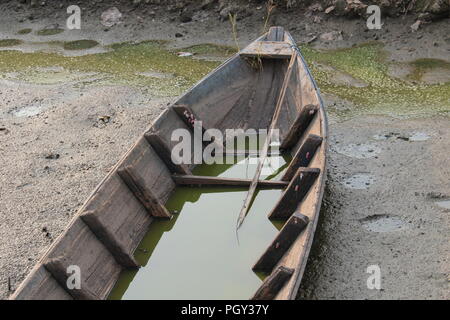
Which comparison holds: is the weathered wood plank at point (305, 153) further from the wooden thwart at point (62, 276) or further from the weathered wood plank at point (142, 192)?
the wooden thwart at point (62, 276)

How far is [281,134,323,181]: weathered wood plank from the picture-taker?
4.94 m

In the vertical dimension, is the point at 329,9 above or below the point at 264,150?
above

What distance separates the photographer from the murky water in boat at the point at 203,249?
4156 millimetres

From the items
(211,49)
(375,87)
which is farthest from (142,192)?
(211,49)

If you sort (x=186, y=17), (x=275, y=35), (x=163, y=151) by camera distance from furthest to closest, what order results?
1. (x=186, y=17)
2. (x=275, y=35)
3. (x=163, y=151)

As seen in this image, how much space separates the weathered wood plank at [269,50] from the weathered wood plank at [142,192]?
2.39 m

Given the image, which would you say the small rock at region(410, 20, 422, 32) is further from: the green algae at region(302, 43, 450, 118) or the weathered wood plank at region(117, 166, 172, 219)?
the weathered wood plank at region(117, 166, 172, 219)

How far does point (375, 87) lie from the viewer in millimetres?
7418

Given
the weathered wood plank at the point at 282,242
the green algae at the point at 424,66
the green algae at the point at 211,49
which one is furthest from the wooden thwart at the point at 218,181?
the green algae at the point at 211,49

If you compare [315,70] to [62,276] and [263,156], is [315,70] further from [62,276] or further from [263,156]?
[62,276]

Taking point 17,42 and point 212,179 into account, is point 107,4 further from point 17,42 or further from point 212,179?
point 212,179

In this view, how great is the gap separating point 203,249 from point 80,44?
20.3ft

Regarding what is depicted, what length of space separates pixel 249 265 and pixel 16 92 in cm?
→ 523

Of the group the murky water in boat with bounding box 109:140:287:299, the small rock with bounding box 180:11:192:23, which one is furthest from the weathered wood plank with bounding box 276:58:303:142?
the small rock with bounding box 180:11:192:23
